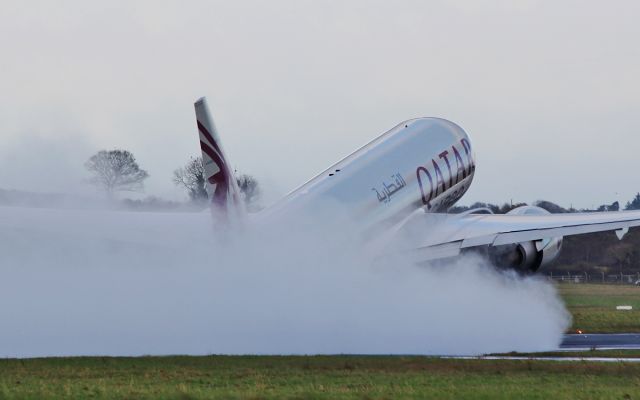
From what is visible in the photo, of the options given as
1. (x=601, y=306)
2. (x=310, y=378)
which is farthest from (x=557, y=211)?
(x=310, y=378)

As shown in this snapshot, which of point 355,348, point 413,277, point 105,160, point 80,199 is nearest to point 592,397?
point 355,348

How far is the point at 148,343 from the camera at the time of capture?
112 feet

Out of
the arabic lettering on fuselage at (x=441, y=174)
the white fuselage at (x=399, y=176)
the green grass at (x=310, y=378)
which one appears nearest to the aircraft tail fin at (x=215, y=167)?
the green grass at (x=310, y=378)

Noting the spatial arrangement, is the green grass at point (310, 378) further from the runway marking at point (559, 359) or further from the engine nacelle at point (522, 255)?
the engine nacelle at point (522, 255)

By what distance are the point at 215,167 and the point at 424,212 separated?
1613 cm

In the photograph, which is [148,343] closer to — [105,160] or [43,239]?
[43,239]

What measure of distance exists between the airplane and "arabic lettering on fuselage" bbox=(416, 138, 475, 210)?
0.04 metres

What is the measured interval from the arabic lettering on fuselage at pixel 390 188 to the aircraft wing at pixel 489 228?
46.4 inches

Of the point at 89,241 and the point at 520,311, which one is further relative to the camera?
the point at 520,311

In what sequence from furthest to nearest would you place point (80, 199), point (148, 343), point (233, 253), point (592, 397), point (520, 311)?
1. point (520, 311)
2. point (80, 199)
3. point (233, 253)
4. point (148, 343)
5. point (592, 397)

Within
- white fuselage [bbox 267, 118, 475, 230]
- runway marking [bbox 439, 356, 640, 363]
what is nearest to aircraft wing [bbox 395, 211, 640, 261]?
white fuselage [bbox 267, 118, 475, 230]

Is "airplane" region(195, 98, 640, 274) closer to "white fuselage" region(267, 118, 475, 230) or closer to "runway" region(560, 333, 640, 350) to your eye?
"white fuselage" region(267, 118, 475, 230)

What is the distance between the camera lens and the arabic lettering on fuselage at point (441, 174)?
5091cm

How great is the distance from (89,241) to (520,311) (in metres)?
14.9
